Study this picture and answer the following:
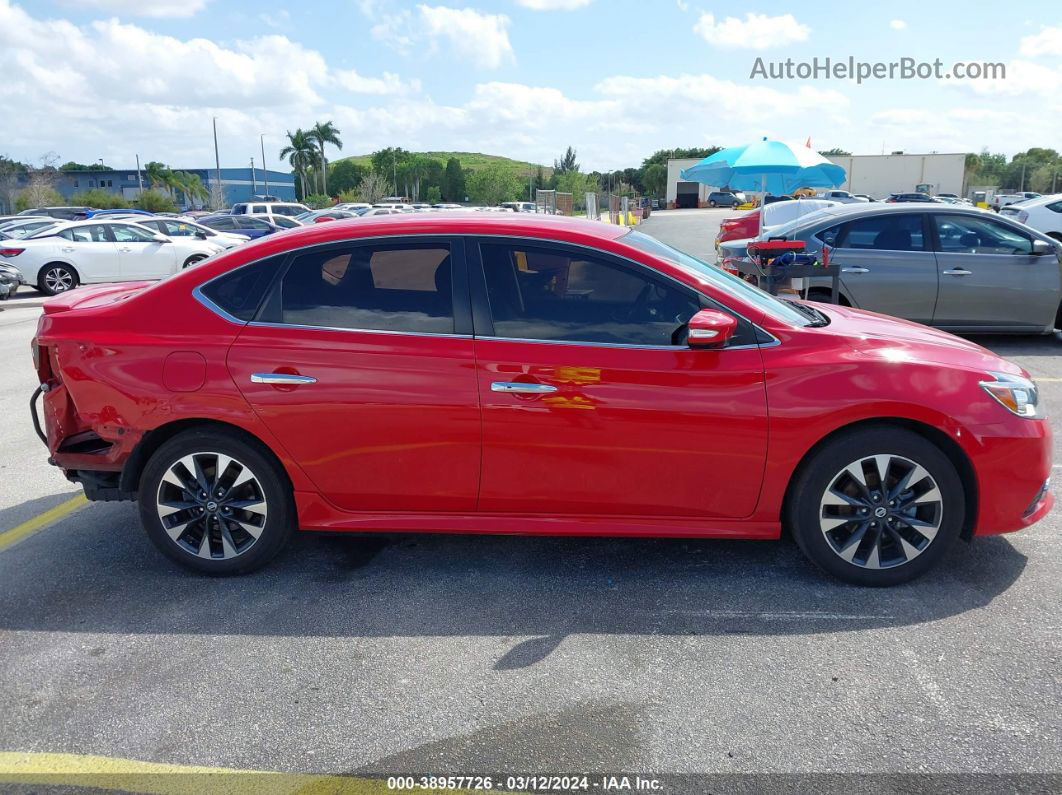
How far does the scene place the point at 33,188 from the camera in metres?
63.4

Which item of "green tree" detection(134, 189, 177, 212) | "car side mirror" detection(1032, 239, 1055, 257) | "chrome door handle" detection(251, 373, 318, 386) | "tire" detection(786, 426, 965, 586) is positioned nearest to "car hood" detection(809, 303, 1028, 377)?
"tire" detection(786, 426, 965, 586)

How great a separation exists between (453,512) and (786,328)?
1.76m

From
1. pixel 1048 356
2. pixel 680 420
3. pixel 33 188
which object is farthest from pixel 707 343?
pixel 33 188

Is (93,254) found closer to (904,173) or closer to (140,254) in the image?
(140,254)

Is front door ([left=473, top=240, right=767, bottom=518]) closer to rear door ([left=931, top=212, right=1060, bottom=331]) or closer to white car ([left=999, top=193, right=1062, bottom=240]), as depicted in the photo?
rear door ([left=931, top=212, right=1060, bottom=331])

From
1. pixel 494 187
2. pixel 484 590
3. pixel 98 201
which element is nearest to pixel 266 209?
pixel 484 590

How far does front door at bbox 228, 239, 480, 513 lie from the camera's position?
382 cm

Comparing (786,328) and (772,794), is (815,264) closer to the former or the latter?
(786,328)

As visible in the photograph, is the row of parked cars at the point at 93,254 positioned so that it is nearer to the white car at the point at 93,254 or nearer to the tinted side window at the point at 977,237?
the white car at the point at 93,254

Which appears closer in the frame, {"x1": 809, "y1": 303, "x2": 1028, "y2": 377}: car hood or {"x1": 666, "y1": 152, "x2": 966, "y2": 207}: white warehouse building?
{"x1": 809, "y1": 303, "x2": 1028, "y2": 377}: car hood

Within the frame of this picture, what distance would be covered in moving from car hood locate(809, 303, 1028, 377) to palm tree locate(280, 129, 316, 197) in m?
103

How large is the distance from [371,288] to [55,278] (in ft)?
52.5

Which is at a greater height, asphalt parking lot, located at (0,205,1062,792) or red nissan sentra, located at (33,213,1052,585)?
red nissan sentra, located at (33,213,1052,585)

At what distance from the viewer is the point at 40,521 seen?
484 cm
